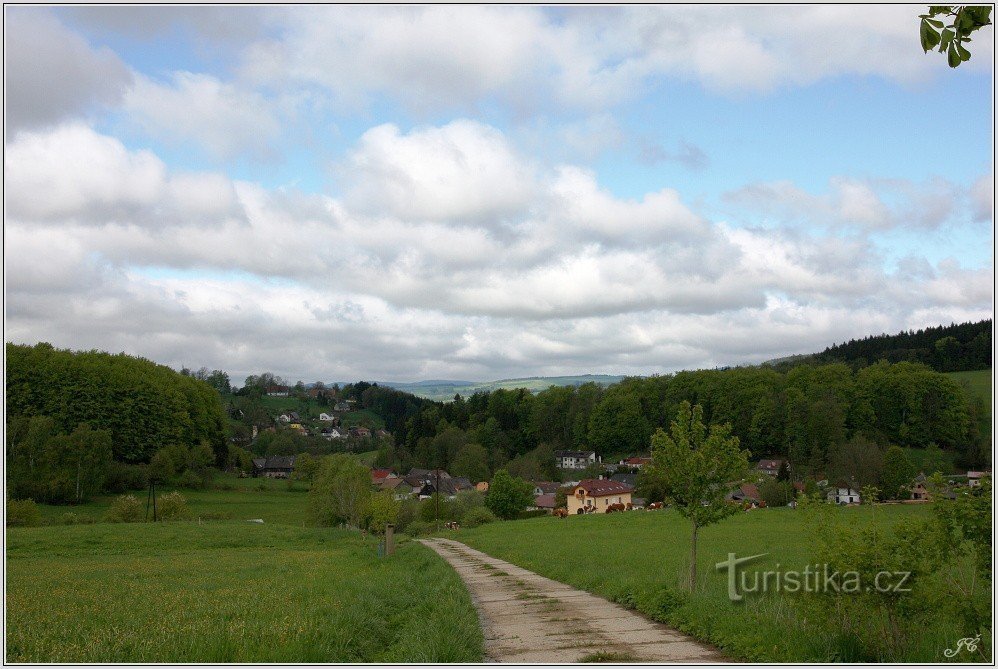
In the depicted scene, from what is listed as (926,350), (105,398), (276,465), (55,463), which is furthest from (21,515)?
(926,350)

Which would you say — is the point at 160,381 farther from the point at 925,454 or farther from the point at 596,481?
the point at 925,454

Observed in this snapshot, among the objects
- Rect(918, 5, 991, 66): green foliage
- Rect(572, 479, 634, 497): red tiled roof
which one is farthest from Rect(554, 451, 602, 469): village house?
Rect(918, 5, 991, 66): green foliage

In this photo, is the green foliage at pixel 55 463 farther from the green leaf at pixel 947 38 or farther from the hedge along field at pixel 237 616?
the green leaf at pixel 947 38

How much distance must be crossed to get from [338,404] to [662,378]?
105425 mm

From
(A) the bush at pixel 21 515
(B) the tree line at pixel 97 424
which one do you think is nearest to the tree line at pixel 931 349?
(B) the tree line at pixel 97 424

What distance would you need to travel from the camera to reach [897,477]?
6525 cm

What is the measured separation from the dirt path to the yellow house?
66.1 metres

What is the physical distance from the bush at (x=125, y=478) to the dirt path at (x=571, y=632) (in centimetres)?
6442

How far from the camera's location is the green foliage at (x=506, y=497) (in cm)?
6881

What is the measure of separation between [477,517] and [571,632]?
175ft

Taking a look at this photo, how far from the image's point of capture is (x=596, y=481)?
267 ft

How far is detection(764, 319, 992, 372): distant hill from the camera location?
12138 centimetres

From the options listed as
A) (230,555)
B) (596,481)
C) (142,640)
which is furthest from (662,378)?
(142,640)

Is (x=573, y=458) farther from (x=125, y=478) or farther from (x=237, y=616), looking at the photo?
(x=237, y=616)
